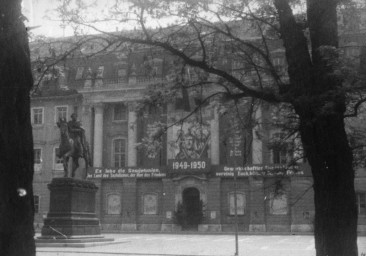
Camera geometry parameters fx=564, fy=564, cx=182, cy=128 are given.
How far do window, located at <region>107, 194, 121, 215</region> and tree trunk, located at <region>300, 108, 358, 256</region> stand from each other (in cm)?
3753

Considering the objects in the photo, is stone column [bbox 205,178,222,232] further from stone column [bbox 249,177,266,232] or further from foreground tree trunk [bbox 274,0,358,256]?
foreground tree trunk [bbox 274,0,358,256]

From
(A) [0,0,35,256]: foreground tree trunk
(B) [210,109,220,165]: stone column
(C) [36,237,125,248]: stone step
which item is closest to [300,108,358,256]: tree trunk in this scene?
(A) [0,0,35,256]: foreground tree trunk

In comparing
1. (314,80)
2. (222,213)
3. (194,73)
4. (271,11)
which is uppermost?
(271,11)

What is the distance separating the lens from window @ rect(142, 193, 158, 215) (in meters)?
43.4

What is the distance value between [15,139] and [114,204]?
40.0m

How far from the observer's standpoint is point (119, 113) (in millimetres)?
46188

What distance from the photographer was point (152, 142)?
29.5 ft

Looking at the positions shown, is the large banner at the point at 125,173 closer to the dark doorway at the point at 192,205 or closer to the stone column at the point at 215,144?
the dark doorway at the point at 192,205

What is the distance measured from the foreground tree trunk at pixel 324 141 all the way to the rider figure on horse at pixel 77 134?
1566 cm

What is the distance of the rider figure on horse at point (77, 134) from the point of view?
22297 mm

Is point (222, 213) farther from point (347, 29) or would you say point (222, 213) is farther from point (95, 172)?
point (347, 29)

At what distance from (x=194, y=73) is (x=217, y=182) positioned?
108 ft

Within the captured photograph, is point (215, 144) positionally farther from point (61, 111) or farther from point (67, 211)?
point (67, 211)

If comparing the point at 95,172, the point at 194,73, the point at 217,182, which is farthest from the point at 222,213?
the point at 194,73
